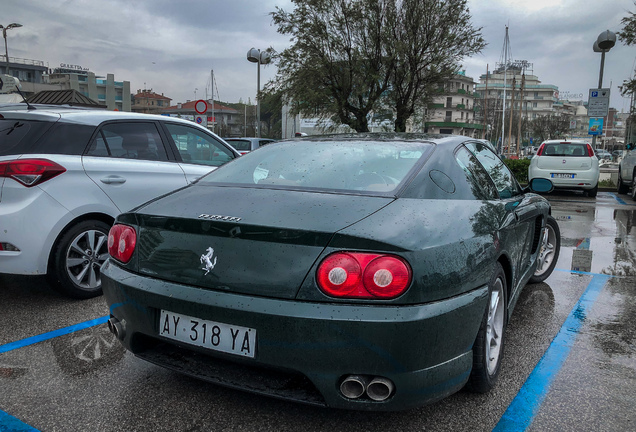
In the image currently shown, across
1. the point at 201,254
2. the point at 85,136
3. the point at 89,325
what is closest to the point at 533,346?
the point at 201,254

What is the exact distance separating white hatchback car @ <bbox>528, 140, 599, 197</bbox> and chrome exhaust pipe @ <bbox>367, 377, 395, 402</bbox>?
12.8m

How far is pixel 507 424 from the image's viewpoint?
7.43 feet

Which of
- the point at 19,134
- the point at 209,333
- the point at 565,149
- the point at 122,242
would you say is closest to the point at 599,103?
the point at 565,149

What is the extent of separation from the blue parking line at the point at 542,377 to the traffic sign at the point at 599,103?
15330 mm

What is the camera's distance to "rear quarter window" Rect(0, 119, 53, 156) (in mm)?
3706

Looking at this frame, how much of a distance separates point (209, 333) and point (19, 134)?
2738 mm

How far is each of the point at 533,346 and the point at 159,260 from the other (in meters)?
2.40

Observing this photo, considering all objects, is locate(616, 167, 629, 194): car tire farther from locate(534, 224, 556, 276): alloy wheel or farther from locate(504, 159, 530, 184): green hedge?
locate(534, 224, 556, 276): alloy wheel

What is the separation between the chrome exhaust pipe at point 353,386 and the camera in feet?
6.20

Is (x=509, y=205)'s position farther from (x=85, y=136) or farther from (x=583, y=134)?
(x=583, y=134)

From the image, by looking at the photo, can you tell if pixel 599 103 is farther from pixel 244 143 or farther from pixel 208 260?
pixel 208 260

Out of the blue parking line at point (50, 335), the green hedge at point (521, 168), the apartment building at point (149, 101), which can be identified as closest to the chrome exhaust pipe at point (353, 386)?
the blue parking line at point (50, 335)

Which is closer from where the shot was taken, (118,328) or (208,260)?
(208,260)

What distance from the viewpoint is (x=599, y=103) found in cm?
1716
